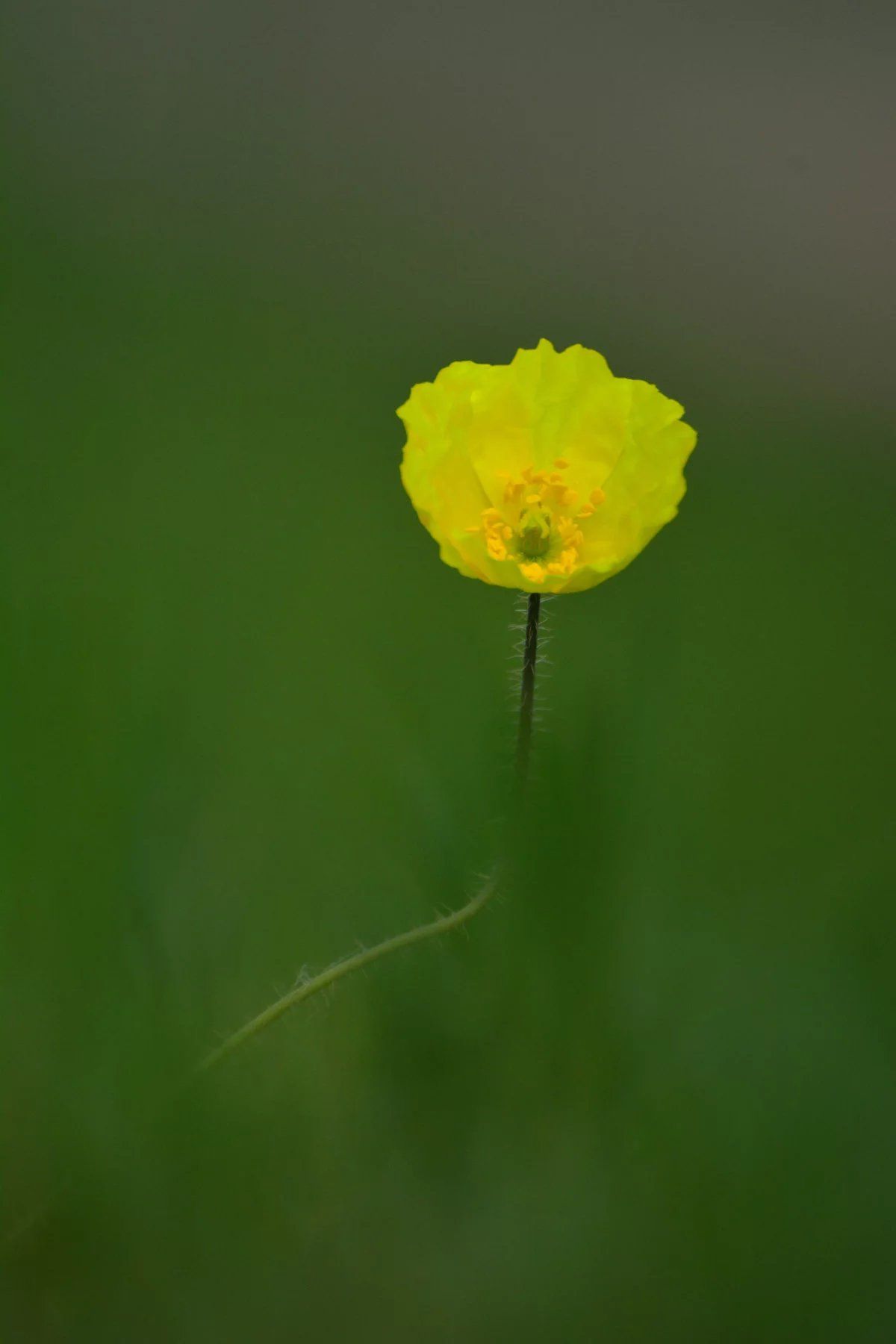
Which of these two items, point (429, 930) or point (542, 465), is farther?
point (542, 465)

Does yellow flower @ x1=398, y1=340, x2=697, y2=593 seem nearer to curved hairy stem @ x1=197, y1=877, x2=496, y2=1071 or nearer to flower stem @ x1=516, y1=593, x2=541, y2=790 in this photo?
flower stem @ x1=516, y1=593, x2=541, y2=790

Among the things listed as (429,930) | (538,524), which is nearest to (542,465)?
(538,524)

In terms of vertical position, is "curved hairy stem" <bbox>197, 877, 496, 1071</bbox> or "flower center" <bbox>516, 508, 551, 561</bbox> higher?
"flower center" <bbox>516, 508, 551, 561</bbox>

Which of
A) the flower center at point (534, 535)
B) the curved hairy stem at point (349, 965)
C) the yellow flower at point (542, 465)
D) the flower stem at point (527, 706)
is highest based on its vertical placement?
the yellow flower at point (542, 465)

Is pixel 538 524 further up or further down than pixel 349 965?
further up

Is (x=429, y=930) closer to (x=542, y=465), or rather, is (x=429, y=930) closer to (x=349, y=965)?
(x=349, y=965)

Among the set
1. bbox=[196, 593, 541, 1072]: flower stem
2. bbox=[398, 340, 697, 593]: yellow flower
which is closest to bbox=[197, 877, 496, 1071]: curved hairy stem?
bbox=[196, 593, 541, 1072]: flower stem

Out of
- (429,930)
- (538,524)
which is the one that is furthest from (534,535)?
(429,930)

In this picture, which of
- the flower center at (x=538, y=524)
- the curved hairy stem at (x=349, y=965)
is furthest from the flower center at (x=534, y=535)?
the curved hairy stem at (x=349, y=965)

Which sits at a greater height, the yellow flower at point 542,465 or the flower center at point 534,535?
the yellow flower at point 542,465

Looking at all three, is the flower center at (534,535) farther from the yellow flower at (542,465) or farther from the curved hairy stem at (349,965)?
the curved hairy stem at (349,965)
